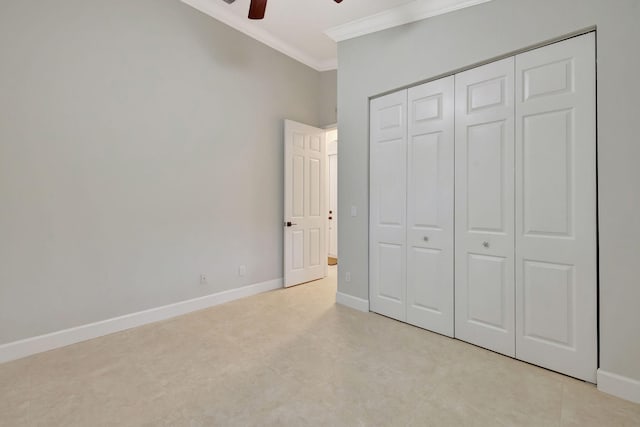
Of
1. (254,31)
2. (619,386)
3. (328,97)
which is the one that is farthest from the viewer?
(328,97)

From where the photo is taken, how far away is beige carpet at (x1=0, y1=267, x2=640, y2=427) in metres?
1.64

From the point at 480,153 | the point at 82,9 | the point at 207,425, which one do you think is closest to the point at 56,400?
the point at 207,425

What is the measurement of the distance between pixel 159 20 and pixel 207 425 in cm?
347

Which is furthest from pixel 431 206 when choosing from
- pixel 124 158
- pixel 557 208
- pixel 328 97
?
pixel 124 158

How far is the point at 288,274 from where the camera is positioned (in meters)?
4.16

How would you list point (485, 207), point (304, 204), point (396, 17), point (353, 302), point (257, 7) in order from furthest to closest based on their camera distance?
1. point (304, 204)
2. point (353, 302)
3. point (396, 17)
4. point (485, 207)
5. point (257, 7)

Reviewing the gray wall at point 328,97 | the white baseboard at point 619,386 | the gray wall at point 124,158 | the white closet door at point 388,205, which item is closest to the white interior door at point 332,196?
the gray wall at point 328,97

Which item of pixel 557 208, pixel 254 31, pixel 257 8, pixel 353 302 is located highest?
pixel 254 31

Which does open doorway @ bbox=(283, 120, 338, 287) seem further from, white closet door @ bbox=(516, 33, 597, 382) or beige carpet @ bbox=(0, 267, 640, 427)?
white closet door @ bbox=(516, 33, 597, 382)

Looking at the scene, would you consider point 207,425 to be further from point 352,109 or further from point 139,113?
point 352,109

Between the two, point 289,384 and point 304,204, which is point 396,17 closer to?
point 304,204

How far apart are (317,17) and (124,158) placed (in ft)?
8.50

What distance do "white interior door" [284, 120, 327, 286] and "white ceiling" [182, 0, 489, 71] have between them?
1.08 meters

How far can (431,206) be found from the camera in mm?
2746
